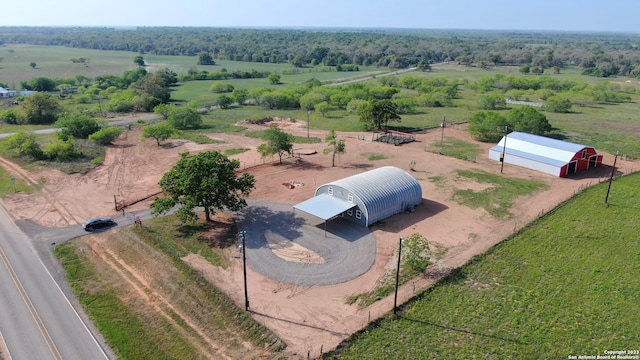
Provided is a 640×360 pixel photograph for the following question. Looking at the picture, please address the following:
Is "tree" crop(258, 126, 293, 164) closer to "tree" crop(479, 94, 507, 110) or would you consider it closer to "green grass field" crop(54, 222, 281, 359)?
"green grass field" crop(54, 222, 281, 359)

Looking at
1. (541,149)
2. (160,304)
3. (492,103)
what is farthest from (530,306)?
(492,103)

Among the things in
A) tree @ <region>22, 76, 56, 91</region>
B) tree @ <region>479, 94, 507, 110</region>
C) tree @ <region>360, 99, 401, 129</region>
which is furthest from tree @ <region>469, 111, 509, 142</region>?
tree @ <region>22, 76, 56, 91</region>

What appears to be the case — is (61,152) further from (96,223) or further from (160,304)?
(160,304)

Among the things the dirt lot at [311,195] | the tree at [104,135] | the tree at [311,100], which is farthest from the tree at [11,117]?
the tree at [311,100]

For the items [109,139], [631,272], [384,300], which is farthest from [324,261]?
[109,139]

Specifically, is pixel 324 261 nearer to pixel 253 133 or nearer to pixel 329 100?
pixel 253 133

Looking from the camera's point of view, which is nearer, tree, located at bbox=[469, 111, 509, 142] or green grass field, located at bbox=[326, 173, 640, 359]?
green grass field, located at bbox=[326, 173, 640, 359]

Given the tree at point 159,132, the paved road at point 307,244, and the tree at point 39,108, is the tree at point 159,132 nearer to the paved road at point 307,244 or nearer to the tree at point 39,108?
the paved road at point 307,244
